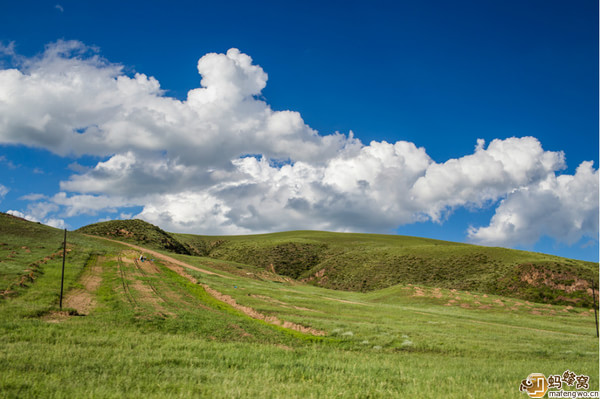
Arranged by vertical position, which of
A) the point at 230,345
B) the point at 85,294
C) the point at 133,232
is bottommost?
the point at 85,294

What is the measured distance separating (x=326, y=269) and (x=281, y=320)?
73732 millimetres

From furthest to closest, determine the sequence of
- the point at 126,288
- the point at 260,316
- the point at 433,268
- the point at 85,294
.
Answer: the point at 433,268 < the point at 126,288 < the point at 85,294 < the point at 260,316

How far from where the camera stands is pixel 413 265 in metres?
90.7

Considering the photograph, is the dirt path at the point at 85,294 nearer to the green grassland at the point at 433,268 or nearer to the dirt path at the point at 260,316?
the dirt path at the point at 260,316

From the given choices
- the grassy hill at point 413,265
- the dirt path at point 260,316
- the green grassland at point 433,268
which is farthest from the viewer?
the grassy hill at point 413,265

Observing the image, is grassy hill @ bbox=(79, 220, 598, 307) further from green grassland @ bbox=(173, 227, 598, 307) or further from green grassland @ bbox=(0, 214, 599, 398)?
green grassland @ bbox=(0, 214, 599, 398)

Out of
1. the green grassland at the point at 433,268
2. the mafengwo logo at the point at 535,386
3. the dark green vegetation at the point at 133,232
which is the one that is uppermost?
the dark green vegetation at the point at 133,232

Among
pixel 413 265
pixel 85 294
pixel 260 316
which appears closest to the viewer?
pixel 260 316

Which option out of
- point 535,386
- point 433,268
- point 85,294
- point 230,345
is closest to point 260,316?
point 230,345

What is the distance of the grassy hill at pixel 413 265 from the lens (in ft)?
225

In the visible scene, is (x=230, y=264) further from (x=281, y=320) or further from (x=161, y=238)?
(x=281, y=320)

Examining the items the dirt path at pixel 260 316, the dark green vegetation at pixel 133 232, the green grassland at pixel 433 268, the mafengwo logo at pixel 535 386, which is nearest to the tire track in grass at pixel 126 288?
the dirt path at pixel 260 316

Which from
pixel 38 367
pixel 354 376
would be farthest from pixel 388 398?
pixel 38 367

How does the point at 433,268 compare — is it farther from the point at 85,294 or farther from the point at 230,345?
the point at 230,345
